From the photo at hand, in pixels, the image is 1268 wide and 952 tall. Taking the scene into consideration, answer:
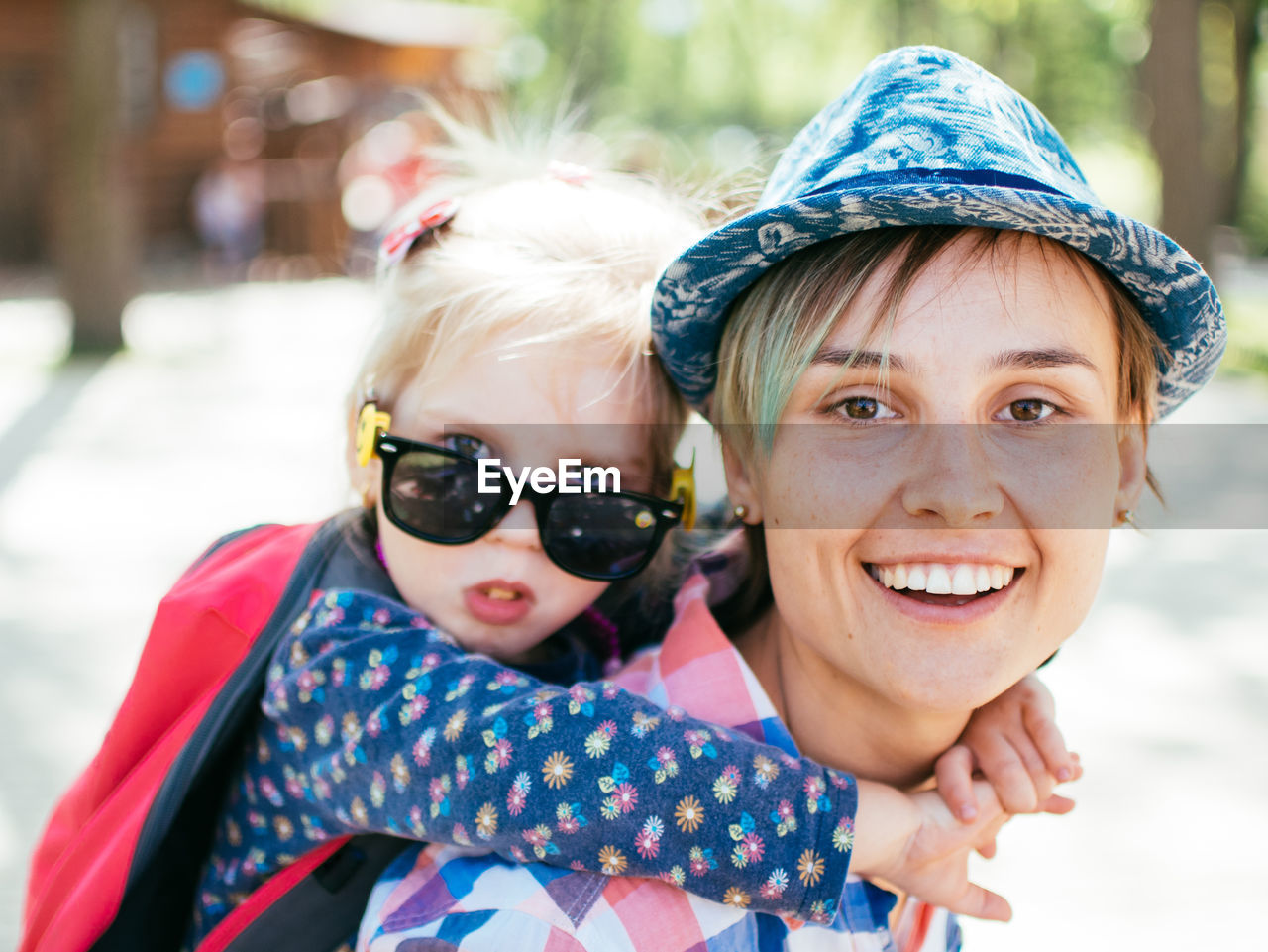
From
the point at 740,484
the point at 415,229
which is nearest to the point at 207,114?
the point at 415,229

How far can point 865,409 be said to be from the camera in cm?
172

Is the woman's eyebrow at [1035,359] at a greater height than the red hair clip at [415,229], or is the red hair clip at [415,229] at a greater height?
the red hair clip at [415,229]

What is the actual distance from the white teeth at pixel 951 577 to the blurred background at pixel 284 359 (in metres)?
0.71

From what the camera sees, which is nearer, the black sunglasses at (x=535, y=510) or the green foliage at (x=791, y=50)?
the black sunglasses at (x=535, y=510)

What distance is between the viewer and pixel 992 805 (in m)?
1.83

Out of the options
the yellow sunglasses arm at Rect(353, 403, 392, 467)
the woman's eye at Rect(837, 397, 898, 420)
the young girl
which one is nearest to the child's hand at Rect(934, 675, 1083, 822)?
the young girl

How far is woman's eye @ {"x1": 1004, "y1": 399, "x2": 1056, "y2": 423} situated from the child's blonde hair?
670 millimetres

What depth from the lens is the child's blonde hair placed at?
6.77 ft

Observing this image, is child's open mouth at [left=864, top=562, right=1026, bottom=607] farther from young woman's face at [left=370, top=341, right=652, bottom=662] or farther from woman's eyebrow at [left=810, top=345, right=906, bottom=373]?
young woman's face at [left=370, top=341, right=652, bottom=662]

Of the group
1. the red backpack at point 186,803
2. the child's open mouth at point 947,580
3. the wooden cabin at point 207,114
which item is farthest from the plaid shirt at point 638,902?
the wooden cabin at point 207,114

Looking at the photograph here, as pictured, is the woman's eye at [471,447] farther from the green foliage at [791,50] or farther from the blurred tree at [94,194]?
the green foliage at [791,50]

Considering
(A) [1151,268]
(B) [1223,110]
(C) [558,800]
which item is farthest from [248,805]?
(B) [1223,110]

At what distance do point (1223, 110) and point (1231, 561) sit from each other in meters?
30.6

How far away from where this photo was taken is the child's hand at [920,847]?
1709 millimetres
